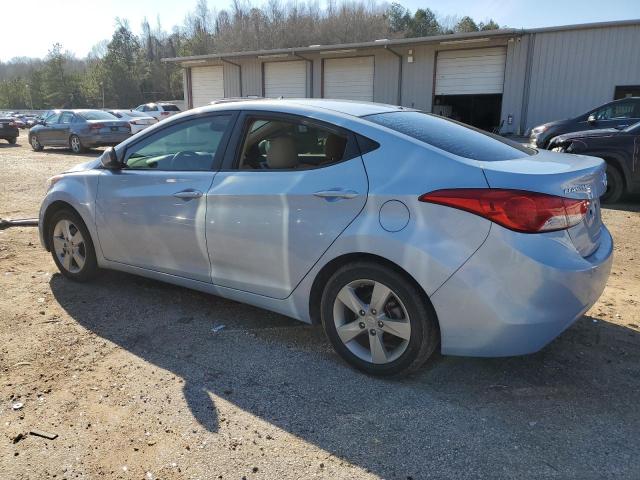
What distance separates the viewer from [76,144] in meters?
17.9

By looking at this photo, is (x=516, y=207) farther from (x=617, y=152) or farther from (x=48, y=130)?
(x=48, y=130)

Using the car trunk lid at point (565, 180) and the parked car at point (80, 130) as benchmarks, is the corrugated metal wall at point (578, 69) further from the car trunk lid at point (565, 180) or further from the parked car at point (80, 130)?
the car trunk lid at point (565, 180)

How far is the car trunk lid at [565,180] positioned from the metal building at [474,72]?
18235mm

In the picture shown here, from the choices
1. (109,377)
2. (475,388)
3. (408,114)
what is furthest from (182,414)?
(408,114)

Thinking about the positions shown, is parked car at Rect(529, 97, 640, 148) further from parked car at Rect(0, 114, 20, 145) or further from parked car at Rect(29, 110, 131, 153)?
parked car at Rect(0, 114, 20, 145)

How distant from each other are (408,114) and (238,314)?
1.97m

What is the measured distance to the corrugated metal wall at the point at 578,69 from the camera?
18.1m

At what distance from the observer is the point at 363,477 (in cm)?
234

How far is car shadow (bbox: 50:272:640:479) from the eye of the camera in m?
2.47

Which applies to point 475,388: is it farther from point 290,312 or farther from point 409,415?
point 290,312

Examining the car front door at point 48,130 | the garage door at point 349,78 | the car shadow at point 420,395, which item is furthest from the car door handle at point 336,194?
the garage door at point 349,78

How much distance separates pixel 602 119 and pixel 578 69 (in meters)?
9.07

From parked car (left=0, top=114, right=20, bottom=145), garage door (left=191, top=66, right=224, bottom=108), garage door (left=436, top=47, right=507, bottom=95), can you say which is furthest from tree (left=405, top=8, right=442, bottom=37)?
parked car (left=0, top=114, right=20, bottom=145)

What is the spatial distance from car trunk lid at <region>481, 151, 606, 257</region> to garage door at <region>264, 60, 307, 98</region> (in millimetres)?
23401
